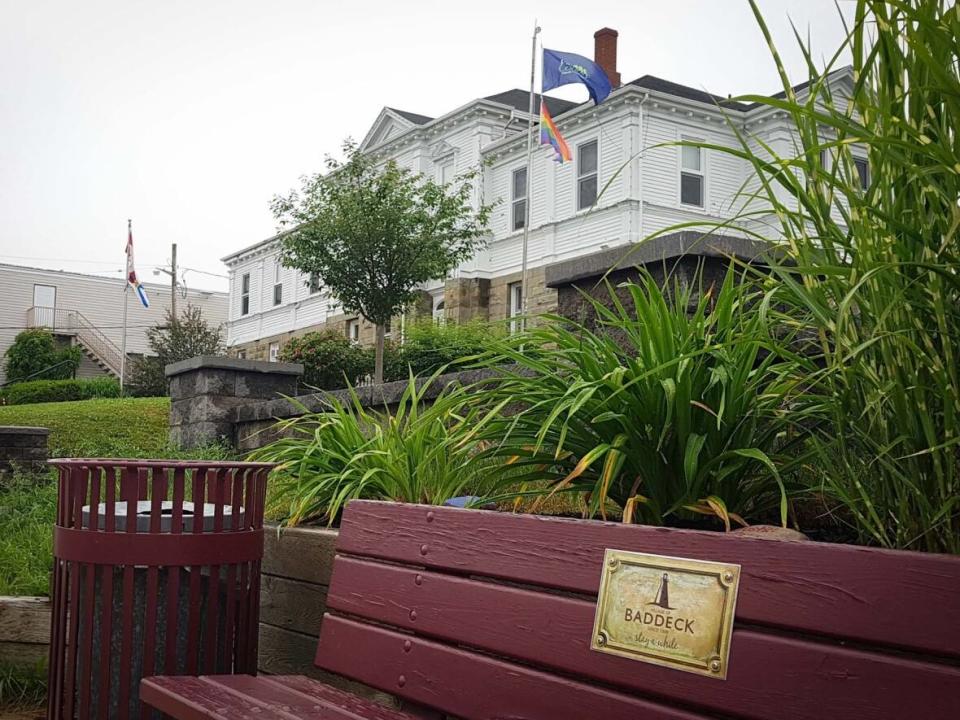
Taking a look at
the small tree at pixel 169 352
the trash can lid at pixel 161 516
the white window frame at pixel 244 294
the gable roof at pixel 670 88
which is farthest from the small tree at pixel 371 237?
the white window frame at pixel 244 294

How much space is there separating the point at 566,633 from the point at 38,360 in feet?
137

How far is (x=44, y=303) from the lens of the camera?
163 feet

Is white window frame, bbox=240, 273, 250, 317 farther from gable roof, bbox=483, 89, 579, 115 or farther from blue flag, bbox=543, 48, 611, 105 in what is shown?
blue flag, bbox=543, 48, 611, 105

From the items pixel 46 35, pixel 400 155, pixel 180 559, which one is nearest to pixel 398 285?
pixel 400 155

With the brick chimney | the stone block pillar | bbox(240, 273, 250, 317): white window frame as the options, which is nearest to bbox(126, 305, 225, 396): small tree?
bbox(240, 273, 250, 317): white window frame

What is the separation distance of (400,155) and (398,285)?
10585mm

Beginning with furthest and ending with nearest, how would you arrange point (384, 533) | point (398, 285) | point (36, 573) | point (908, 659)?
point (398, 285) → point (36, 573) → point (384, 533) → point (908, 659)

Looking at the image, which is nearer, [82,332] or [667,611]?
[667,611]

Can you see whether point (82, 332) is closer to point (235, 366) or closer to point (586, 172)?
point (586, 172)

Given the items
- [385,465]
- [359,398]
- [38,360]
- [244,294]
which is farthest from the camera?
[38,360]

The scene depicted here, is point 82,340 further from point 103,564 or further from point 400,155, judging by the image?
point 103,564

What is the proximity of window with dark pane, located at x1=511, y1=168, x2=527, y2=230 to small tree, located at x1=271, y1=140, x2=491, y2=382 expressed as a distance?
5217 mm

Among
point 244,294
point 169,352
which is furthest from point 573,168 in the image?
point 244,294

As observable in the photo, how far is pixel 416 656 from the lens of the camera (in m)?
2.90
